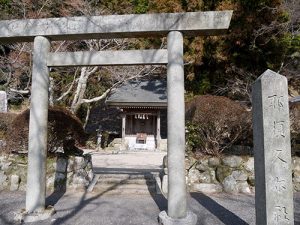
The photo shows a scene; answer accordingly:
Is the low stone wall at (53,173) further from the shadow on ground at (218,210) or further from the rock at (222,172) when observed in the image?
the rock at (222,172)

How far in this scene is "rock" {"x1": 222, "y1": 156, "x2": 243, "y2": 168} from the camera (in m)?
7.55

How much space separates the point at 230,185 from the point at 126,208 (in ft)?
9.81

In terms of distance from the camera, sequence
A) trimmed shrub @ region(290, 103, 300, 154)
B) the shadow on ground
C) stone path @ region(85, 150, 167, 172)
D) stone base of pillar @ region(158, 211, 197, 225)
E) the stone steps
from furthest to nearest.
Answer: stone path @ region(85, 150, 167, 172)
trimmed shrub @ region(290, 103, 300, 154)
the stone steps
the shadow on ground
stone base of pillar @ region(158, 211, 197, 225)

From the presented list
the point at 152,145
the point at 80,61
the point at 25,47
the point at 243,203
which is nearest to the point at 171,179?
the point at 243,203

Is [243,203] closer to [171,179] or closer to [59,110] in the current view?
[171,179]

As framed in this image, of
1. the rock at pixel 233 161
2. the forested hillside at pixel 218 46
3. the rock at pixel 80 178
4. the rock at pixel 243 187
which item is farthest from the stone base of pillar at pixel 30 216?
the forested hillside at pixel 218 46

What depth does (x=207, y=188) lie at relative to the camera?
7547 millimetres

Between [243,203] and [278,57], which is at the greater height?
[278,57]

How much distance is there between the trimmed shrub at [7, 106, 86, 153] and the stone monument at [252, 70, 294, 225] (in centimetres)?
521

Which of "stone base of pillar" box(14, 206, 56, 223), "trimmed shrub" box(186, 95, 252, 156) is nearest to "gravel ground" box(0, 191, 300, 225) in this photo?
"stone base of pillar" box(14, 206, 56, 223)

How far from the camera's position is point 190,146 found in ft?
27.4

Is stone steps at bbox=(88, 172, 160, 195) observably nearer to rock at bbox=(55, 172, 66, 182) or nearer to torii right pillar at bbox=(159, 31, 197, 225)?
rock at bbox=(55, 172, 66, 182)

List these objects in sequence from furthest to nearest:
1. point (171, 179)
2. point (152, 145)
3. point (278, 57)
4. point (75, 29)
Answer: point (152, 145) < point (278, 57) < point (75, 29) < point (171, 179)

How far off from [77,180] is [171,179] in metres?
3.72
